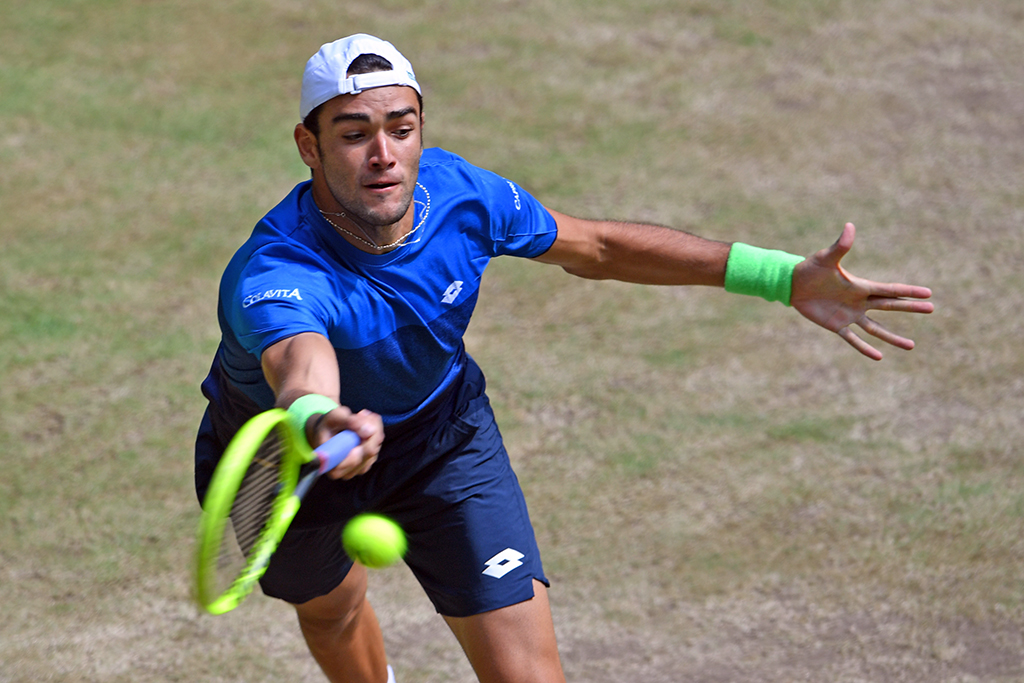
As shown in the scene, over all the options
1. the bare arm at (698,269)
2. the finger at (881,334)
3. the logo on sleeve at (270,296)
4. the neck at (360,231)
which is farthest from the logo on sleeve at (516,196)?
the finger at (881,334)

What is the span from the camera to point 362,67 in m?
3.35

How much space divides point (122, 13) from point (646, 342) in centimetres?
593

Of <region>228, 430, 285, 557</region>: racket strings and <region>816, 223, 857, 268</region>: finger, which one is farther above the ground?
<region>816, 223, 857, 268</region>: finger

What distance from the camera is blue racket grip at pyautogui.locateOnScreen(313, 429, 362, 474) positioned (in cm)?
259

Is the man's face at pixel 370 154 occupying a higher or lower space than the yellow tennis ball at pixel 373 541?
higher

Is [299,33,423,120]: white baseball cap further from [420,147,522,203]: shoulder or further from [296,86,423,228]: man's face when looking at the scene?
[420,147,522,203]: shoulder

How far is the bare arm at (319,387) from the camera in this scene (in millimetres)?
2641

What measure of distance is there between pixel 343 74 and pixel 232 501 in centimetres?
135

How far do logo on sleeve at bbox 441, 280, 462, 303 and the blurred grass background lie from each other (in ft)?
6.21

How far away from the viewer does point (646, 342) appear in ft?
22.4

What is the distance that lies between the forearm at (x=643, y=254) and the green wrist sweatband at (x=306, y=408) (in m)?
1.39

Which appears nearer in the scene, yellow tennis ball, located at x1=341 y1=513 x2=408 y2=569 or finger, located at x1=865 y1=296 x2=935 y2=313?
yellow tennis ball, located at x1=341 y1=513 x2=408 y2=569

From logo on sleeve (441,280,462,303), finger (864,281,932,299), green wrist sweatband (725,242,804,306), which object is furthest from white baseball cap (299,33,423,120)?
finger (864,281,932,299)

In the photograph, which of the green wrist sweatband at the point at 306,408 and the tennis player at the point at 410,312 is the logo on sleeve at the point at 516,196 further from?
the green wrist sweatband at the point at 306,408
